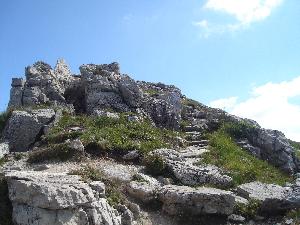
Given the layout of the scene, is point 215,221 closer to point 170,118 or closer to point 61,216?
point 61,216

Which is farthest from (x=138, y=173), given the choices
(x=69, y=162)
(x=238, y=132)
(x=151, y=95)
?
(x=151, y=95)

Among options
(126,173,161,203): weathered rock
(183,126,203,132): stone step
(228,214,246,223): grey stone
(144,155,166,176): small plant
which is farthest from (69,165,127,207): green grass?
(183,126,203,132): stone step

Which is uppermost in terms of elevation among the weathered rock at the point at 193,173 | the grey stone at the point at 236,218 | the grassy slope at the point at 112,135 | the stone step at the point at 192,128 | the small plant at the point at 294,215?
the stone step at the point at 192,128

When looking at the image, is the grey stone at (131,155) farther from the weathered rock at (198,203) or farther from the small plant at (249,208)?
the small plant at (249,208)

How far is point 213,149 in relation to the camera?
3195cm

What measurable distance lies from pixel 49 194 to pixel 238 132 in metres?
24.2

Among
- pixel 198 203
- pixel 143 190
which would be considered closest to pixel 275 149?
pixel 198 203

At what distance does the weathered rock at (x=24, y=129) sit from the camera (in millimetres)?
32531

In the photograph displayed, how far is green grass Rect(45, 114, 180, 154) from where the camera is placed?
2819 cm

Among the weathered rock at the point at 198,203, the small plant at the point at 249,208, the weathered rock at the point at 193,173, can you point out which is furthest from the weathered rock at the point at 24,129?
the small plant at the point at 249,208

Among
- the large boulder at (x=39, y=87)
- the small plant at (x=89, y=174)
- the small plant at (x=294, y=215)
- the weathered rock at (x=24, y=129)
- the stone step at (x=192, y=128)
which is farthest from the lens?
the large boulder at (x=39, y=87)

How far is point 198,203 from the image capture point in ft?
71.3

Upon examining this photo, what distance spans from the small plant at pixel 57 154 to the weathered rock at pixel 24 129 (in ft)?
19.5

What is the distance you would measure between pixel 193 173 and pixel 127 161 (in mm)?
4149
